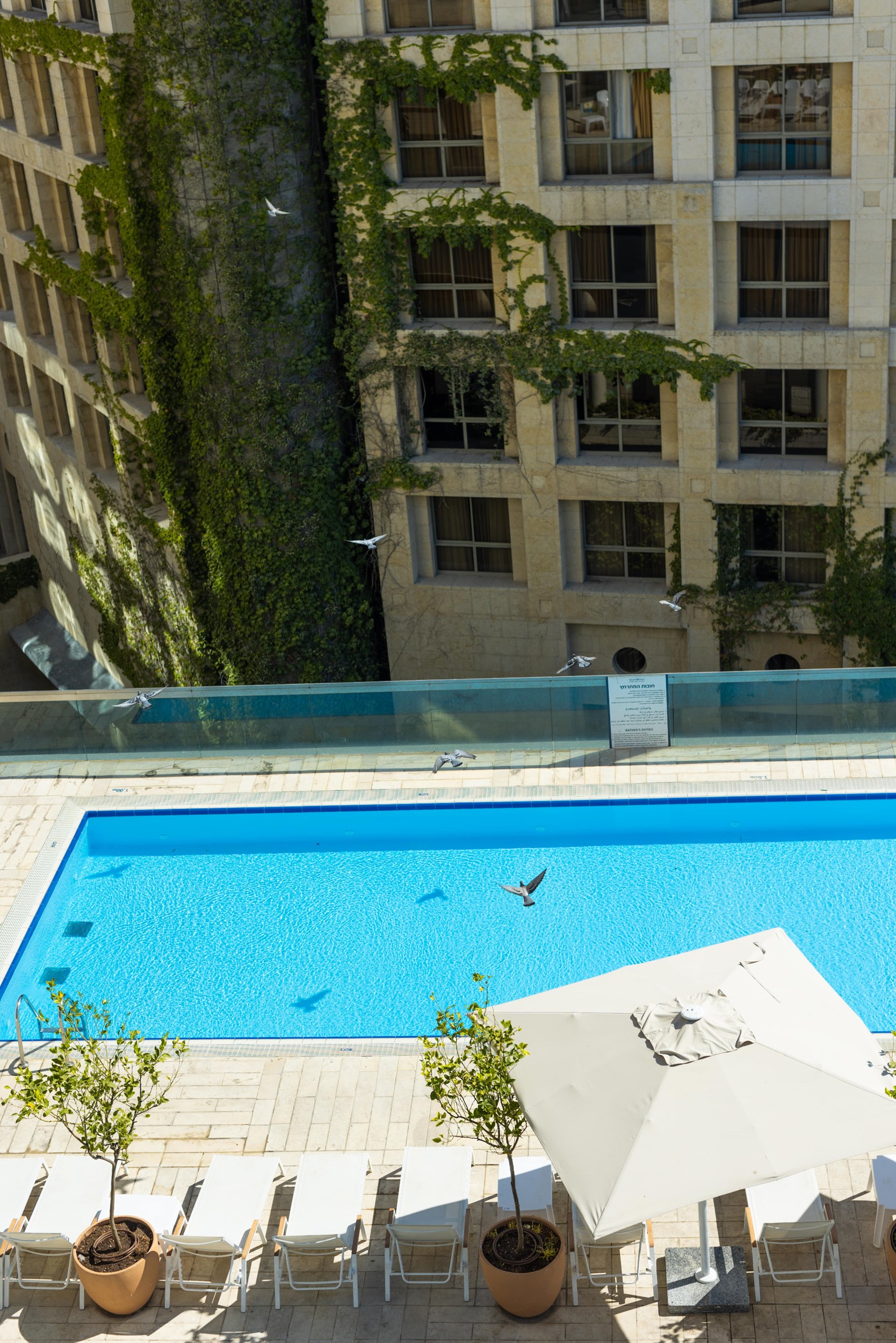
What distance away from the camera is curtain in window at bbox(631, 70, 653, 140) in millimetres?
23812

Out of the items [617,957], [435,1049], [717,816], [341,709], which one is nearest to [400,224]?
[341,709]

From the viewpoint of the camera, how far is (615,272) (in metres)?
25.3

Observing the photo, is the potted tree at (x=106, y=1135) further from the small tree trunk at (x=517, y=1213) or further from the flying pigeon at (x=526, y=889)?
the flying pigeon at (x=526, y=889)

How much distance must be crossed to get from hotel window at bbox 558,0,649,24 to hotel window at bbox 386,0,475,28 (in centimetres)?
148

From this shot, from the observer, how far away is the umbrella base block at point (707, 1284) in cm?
1216

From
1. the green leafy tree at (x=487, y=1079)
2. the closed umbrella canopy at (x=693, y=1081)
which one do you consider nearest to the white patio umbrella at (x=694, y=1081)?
the closed umbrella canopy at (x=693, y=1081)

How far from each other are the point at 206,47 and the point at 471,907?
14.6m

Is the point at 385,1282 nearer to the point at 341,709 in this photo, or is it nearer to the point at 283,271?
the point at 341,709

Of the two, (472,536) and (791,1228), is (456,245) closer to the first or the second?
(472,536)

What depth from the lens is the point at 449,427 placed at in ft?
90.0

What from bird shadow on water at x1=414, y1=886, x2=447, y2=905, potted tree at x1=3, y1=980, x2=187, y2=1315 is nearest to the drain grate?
bird shadow on water at x1=414, y1=886, x2=447, y2=905

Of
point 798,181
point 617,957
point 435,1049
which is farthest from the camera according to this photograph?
point 798,181

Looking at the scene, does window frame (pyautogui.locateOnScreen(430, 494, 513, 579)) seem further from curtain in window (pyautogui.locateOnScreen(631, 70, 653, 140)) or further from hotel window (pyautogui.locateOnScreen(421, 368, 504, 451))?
curtain in window (pyautogui.locateOnScreen(631, 70, 653, 140))

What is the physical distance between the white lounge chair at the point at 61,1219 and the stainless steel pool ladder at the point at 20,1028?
1749 millimetres
